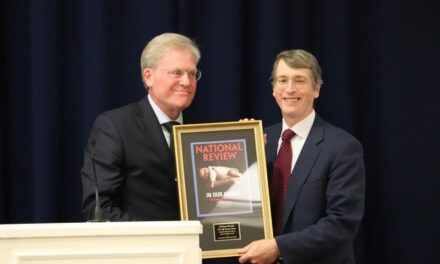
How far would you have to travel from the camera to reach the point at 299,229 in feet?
8.04

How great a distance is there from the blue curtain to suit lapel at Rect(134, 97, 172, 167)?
596 millimetres

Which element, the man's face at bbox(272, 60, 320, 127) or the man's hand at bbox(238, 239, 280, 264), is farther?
the man's face at bbox(272, 60, 320, 127)

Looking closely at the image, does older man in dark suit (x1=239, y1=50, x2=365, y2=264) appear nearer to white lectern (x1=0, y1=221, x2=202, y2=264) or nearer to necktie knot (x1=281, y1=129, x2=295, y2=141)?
necktie knot (x1=281, y1=129, x2=295, y2=141)

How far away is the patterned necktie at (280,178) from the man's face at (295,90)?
0.09 metres

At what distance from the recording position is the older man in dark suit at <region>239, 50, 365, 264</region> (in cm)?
238

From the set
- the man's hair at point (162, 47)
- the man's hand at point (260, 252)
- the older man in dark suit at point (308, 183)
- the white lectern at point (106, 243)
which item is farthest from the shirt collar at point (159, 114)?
the white lectern at point (106, 243)

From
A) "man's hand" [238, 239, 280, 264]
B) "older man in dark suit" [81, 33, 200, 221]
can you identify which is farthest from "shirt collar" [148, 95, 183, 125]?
"man's hand" [238, 239, 280, 264]

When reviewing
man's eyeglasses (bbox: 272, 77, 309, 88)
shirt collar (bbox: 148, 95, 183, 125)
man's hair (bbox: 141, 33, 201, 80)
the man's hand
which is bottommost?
the man's hand

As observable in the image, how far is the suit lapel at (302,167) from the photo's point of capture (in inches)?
96.7

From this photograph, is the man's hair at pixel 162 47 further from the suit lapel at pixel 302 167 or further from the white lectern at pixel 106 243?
the white lectern at pixel 106 243

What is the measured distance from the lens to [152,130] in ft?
8.28

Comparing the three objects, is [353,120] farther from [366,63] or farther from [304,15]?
[304,15]

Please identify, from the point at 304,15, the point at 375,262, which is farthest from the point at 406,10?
the point at 375,262

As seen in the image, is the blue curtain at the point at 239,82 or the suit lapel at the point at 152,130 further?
the blue curtain at the point at 239,82
